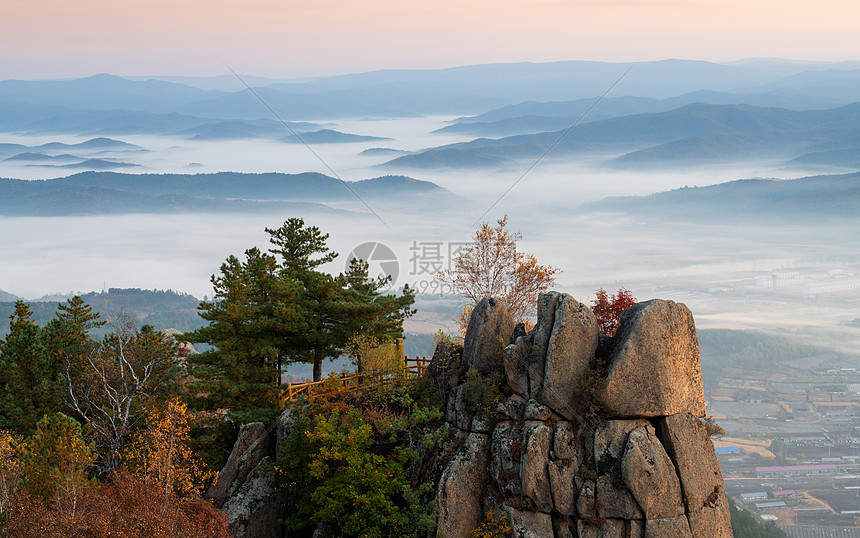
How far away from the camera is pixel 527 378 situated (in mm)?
30438

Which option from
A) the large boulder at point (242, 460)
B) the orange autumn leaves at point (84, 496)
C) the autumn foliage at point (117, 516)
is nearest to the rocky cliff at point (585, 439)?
the large boulder at point (242, 460)

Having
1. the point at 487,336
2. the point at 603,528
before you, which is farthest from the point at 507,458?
the point at 487,336

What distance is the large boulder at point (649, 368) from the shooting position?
2853 centimetres

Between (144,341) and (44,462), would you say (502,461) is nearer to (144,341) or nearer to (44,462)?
(44,462)

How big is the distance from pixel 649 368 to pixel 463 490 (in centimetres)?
865

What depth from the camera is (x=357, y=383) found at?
36062 millimetres

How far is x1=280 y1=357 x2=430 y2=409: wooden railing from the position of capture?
35594mm

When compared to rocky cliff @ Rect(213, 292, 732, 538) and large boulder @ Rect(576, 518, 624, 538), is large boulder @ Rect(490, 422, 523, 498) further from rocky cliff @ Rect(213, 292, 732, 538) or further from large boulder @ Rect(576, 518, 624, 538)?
large boulder @ Rect(576, 518, 624, 538)

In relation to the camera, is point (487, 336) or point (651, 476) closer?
point (651, 476)

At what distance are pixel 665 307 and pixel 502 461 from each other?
341 inches

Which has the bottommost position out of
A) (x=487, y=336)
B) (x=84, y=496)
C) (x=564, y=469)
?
(x=84, y=496)

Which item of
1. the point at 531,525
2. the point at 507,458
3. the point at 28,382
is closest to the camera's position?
the point at 531,525

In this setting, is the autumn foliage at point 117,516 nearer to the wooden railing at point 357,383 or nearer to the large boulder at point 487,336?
the wooden railing at point 357,383

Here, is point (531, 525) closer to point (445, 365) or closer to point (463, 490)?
point (463, 490)
